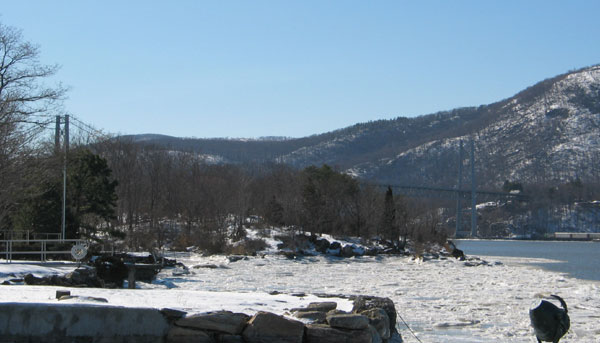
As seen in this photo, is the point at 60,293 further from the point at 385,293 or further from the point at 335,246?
the point at 335,246

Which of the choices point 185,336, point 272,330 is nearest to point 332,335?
point 272,330

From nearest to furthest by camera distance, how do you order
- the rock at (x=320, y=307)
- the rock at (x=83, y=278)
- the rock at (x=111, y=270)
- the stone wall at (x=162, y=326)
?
the stone wall at (x=162, y=326)
the rock at (x=320, y=307)
the rock at (x=83, y=278)
the rock at (x=111, y=270)

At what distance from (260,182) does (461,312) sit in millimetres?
79083

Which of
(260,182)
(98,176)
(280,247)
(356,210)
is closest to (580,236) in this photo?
(260,182)

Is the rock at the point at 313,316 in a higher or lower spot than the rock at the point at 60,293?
lower

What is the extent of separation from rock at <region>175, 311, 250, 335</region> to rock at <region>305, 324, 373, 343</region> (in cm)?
94

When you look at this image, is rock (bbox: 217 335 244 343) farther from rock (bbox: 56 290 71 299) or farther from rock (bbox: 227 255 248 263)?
rock (bbox: 227 255 248 263)

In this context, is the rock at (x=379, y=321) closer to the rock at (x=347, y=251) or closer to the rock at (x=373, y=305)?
the rock at (x=373, y=305)

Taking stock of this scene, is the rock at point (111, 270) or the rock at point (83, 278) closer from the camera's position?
the rock at point (83, 278)

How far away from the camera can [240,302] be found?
11148 mm

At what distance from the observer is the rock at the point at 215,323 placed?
998 centimetres

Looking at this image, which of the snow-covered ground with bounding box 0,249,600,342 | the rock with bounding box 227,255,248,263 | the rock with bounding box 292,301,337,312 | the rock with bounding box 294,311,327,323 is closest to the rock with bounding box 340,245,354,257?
the snow-covered ground with bounding box 0,249,600,342

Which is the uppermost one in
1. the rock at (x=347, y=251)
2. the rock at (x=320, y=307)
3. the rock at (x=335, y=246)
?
the rock at (x=320, y=307)

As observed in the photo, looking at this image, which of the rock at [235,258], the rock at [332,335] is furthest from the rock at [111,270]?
the rock at [235,258]
